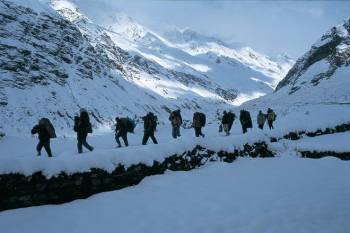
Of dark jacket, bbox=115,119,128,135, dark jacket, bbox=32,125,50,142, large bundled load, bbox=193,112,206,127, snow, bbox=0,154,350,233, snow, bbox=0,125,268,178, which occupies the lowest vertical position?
snow, bbox=0,154,350,233

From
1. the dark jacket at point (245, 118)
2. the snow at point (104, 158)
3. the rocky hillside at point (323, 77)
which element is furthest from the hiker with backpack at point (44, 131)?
the rocky hillside at point (323, 77)

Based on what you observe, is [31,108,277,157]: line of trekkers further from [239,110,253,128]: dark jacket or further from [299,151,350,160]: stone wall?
[299,151,350,160]: stone wall

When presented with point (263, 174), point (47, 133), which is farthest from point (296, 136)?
point (47, 133)

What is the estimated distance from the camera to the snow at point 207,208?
7.28m

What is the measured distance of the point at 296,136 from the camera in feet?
76.0

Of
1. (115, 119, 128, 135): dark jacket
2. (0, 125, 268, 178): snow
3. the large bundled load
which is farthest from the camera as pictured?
the large bundled load

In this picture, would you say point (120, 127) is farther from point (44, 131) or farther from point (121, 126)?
point (44, 131)

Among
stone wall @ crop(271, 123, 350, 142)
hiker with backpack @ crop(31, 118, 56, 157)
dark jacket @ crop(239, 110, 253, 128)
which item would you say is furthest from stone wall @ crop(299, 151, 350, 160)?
hiker with backpack @ crop(31, 118, 56, 157)

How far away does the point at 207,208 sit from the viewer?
8.41 metres

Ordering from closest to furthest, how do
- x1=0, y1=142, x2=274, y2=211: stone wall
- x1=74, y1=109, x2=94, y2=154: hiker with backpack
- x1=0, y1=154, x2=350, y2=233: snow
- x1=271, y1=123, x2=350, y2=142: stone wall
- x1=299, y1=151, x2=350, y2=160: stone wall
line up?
x1=0, y1=154, x2=350, y2=233: snow → x1=0, y1=142, x2=274, y2=211: stone wall → x1=74, y1=109, x2=94, y2=154: hiker with backpack → x1=299, y1=151, x2=350, y2=160: stone wall → x1=271, y1=123, x2=350, y2=142: stone wall

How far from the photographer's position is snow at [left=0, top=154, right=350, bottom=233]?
7.28 metres

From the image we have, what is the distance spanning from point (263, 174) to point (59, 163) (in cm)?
578

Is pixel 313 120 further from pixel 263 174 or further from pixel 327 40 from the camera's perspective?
pixel 327 40

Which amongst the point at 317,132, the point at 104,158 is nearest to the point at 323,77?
the point at 317,132
